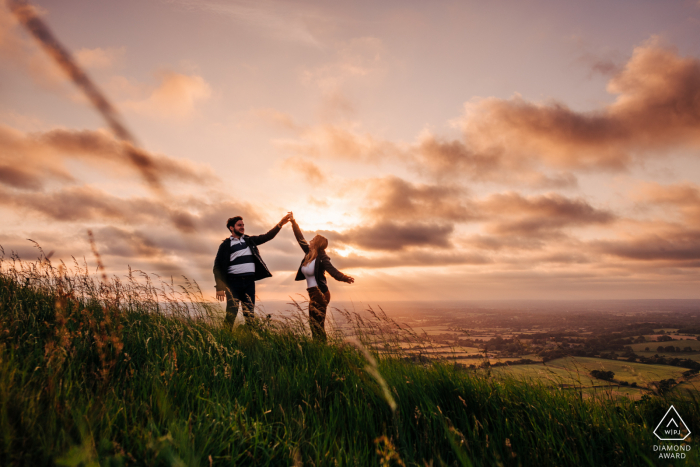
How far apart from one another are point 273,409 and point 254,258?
5547 millimetres

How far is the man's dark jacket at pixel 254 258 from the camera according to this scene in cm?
780

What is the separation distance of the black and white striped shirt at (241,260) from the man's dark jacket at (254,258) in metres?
0.10

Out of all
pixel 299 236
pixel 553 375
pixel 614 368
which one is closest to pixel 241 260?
pixel 299 236

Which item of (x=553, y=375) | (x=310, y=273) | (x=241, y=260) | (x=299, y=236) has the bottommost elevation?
(x=553, y=375)

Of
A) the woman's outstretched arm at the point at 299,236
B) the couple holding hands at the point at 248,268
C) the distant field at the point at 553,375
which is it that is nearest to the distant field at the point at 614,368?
the distant field at the point at 553,375

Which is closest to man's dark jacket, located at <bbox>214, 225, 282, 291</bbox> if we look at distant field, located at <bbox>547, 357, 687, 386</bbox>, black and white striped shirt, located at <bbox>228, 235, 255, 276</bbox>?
black and white striped shirt, located at <bbox>228, 235, 255, 276</bbox>

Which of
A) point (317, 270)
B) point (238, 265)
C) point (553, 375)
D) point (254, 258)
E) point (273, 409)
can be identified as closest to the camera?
point (273, 409)

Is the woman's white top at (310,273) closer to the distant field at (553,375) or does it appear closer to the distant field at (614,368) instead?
the distant field at (553,375)

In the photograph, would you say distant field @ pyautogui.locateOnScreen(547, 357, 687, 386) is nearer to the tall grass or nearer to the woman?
the tall grass

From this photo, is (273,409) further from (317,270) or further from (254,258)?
(254,258)

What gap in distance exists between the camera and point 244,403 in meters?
2.95

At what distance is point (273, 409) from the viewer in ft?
9.43

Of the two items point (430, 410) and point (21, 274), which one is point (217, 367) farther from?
point (21, 274)

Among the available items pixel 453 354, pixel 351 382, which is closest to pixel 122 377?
pixel 351 382
